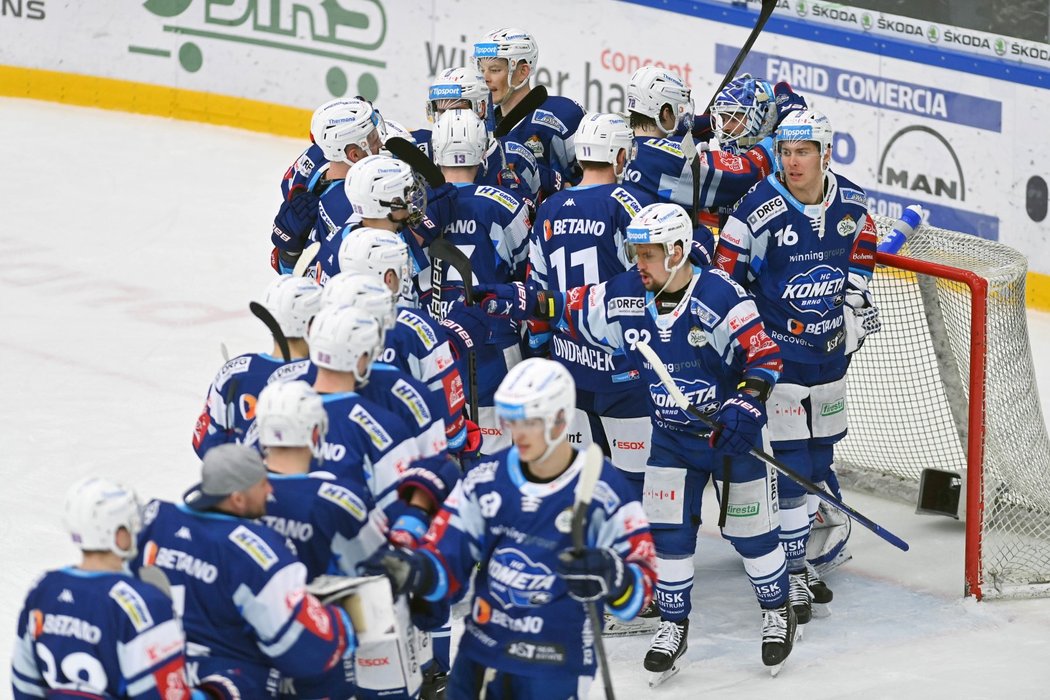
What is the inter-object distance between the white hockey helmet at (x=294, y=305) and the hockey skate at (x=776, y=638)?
5.94 ft

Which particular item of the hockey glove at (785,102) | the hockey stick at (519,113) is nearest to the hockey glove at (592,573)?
the hockey glove at (785,102)

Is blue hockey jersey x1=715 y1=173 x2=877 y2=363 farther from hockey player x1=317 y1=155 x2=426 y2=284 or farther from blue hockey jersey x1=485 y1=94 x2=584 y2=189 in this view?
blue hockey jersey x1=485 y1=94 x2=584 y2=189

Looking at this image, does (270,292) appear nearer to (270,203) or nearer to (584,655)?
(584,655)

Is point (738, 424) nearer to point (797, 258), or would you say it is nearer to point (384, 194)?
point (797, 258)

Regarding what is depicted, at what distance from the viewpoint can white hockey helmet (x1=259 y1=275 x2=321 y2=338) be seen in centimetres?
491

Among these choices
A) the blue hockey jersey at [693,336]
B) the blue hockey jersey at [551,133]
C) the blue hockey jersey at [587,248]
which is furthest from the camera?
the blue hockey jersey at [551,133]

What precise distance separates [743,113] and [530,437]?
3.05 meters

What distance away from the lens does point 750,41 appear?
740 centimetres

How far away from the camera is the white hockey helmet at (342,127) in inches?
249

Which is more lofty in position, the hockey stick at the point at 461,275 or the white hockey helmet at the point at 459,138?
the white hockey helmet at the point at 459,138

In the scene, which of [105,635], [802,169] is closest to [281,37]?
[802,169]

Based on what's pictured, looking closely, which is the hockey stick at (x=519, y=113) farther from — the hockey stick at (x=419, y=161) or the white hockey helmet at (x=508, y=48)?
the hockey stick at (x=419, y=161)

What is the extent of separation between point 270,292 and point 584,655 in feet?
5.00

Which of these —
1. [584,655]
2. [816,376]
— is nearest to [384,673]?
[584,655]
